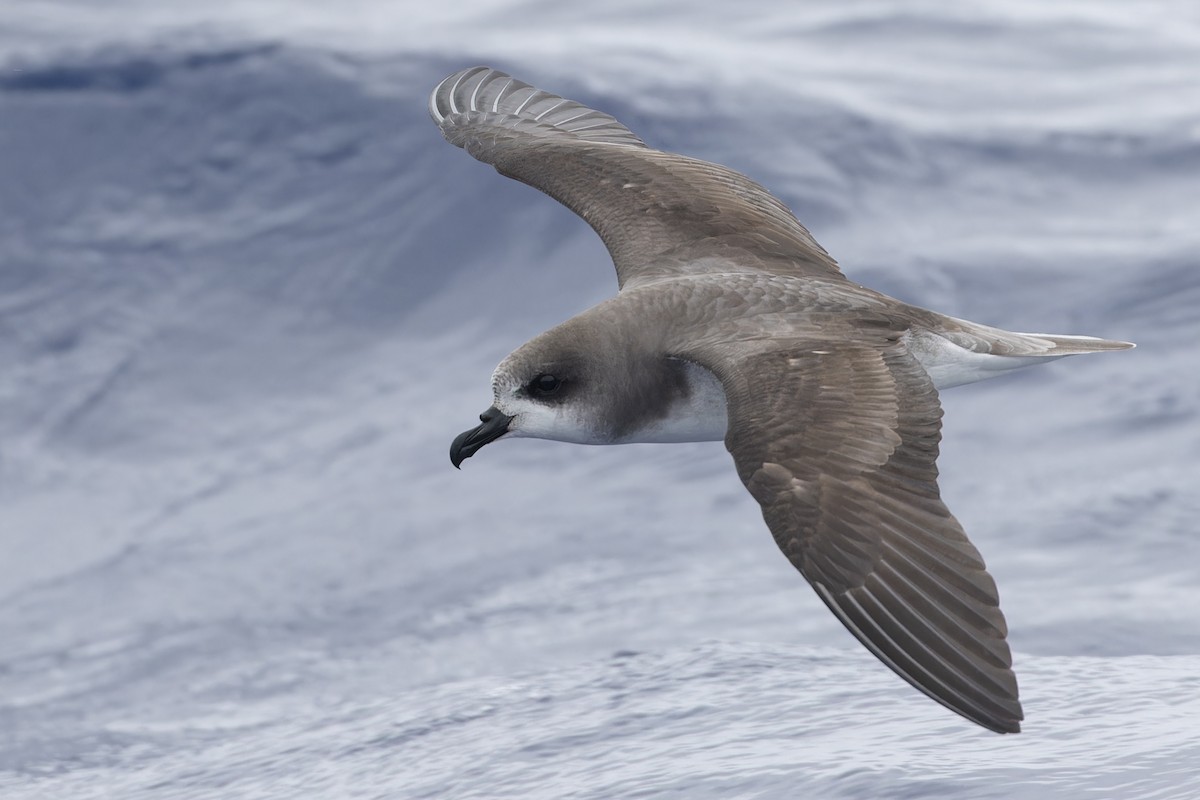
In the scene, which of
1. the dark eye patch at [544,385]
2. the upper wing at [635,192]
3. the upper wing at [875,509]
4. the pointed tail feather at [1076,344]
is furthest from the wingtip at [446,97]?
the upper wing at [875,509]

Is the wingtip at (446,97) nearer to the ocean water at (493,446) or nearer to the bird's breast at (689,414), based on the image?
the ocean water at (493,446)

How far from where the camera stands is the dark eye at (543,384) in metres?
8.11

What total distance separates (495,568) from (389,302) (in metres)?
2.47

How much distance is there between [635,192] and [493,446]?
3.25 meters

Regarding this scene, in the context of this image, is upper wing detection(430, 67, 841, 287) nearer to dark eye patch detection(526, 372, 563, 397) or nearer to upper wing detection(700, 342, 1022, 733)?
dark eye patch detection(526, 372, 563, 397)

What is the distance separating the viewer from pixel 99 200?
1404 cm

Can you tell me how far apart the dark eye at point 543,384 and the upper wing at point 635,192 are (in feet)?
3.34

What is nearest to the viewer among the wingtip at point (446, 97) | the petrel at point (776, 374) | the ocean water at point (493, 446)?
the petrel at point (776, 374)

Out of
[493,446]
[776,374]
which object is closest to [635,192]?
[776,374]

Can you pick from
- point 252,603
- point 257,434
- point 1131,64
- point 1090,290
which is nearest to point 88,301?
point 257,434

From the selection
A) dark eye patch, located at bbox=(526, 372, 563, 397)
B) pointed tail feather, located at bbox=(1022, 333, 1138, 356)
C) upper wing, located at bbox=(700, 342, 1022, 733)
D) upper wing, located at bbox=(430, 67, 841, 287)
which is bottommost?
upper wing, located at bbox=(700, 342, 1022, 733)

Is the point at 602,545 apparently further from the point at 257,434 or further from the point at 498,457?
the point at 257,434

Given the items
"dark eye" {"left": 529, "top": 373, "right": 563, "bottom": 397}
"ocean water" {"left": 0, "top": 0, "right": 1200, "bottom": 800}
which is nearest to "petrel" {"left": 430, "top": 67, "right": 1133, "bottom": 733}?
"dark eye" {"left": 529, "top": 373, "right": 563, "bottom": 397}

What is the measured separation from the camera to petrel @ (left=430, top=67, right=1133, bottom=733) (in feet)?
21.3
